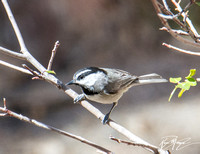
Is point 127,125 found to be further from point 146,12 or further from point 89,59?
point 146,12

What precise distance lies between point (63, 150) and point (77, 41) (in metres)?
2.42

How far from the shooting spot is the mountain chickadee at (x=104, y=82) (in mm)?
3166

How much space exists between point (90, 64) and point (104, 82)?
3.30 m

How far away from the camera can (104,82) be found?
3338 millimetres

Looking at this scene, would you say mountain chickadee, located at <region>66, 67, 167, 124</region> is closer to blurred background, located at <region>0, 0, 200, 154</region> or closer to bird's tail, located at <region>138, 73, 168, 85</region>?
bird's tail, located at <region>138, 73, 168, 85</region>

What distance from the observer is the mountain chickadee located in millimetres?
3166

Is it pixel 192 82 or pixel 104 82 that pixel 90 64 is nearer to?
pixel 104 82

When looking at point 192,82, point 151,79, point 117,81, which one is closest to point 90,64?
point 117,81

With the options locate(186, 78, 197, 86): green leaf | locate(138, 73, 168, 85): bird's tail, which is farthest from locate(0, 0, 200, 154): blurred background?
locate(186, 78, 197, 86): green leaf

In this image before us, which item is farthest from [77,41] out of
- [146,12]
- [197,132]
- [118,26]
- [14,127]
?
[197,132]

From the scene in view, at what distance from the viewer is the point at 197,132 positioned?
524 centimetres

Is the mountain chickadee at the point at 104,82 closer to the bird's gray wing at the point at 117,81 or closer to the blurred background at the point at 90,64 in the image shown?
the bird's gray wing at the point at 117,81

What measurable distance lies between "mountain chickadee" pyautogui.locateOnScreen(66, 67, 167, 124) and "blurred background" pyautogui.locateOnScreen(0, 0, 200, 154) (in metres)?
2.09

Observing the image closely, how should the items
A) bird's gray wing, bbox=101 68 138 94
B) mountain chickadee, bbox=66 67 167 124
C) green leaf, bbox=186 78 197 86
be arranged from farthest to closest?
1. bird's gray wing, bbox=101 68 138 94
2. mountain chickadee, bbox=66 67 167 124
3. green leaf, bbox=186 78 197 86
